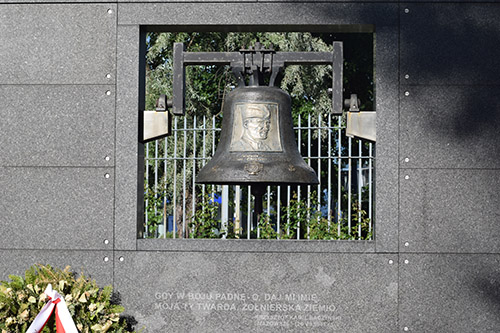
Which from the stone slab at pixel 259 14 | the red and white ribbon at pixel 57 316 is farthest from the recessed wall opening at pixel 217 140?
the red and white ribbon at pixel 57 316

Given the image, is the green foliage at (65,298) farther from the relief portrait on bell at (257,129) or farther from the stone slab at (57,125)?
the relief portrait on bell at (257,129)

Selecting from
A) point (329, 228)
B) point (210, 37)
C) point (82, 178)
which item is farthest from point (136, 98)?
point (210, 37)

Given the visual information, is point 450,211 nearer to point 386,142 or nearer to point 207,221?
point 386,142

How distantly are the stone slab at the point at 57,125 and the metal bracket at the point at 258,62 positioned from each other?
0.42 meters

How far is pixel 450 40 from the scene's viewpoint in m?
4.43

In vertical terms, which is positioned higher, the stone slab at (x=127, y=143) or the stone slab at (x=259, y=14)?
the stone slab at (x=259, y=14)

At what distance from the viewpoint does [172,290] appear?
14.4 ft

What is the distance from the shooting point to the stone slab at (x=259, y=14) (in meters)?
4.44

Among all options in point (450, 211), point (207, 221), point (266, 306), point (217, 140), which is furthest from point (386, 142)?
point (217, 140)

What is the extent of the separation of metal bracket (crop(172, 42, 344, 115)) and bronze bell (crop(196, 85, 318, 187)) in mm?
108

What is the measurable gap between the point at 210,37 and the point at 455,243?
23.0 feet

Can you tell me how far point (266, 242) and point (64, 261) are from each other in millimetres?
1222

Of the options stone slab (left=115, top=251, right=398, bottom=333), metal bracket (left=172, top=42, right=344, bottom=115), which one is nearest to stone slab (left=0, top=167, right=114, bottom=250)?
stone slab (left=115, top=251, right=398, bottom=333)

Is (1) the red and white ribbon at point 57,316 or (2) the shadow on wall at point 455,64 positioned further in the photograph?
(2) the shadow on wall at point 455,64
